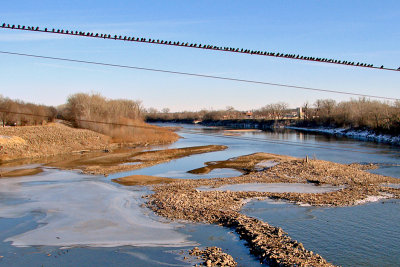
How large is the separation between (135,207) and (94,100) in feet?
186

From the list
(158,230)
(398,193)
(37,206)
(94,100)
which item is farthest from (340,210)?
(94,100)

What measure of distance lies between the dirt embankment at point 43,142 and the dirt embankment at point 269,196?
83.0 feet

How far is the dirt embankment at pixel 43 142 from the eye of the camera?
3997cm

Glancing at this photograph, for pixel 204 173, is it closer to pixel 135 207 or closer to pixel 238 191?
pixel 238 191

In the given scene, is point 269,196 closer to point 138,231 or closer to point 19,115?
point 138,231

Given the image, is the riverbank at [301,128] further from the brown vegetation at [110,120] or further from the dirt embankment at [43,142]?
the dirt embankment at [43,142]

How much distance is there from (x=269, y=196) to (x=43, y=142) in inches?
1409

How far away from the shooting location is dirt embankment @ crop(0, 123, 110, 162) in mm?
39969

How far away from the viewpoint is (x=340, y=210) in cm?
1688

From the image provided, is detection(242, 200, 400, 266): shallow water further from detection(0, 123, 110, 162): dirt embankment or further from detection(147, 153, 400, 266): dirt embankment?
detection(0, 123, 110, 162): dirt embankment

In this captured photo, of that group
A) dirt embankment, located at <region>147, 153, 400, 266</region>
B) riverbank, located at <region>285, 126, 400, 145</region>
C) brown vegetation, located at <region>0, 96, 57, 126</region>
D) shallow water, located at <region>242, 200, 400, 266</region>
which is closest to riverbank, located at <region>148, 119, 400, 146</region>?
riverbank, located at <region>285, 126, 400, 145</region>

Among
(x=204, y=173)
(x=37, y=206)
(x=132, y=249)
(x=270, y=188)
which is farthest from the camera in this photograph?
(x=204, y=173)

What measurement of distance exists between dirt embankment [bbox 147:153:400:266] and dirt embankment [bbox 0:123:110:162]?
25296 millimetres

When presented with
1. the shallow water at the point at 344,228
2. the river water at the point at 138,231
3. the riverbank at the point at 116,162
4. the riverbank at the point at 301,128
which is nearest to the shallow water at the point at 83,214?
the river water at the point at 138,231
